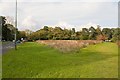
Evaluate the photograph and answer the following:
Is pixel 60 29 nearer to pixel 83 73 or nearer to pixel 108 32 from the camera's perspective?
pixel 108 32

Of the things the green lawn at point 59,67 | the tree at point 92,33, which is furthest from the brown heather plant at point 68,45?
the tree at point 92,33

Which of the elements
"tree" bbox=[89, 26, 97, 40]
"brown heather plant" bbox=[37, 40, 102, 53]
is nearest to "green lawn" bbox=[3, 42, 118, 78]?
"brown heather plant" bbox=[37, 40, 102, 53]

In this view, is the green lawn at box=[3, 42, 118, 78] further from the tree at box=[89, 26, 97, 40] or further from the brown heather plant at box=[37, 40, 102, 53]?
the tree at box=[89, 26, 97, 40]

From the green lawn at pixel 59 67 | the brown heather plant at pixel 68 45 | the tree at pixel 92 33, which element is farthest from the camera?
the tree at pixel 92 33

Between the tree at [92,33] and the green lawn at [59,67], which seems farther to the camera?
the tree at [92,33]

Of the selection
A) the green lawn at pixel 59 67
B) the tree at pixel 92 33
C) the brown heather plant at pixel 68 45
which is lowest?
the green lawn at pixel 59 67

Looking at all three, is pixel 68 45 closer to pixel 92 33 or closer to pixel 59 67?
pixel 59 67

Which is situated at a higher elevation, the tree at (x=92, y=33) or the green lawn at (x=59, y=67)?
the tree at (x=92, y=33)

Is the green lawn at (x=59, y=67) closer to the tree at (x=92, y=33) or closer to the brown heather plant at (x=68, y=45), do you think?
the brown heather plant at (x=68, y=45)

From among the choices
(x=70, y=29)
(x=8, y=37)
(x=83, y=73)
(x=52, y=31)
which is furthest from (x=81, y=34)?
(x=83, y=73)

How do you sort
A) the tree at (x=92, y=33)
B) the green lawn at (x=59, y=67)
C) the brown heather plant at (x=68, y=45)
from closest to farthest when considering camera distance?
the green lawn at (x=59, y=67)
the brown heather plant at (x=68, y=45)
the tree at (x=92, y=33)

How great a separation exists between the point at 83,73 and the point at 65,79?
1662 mm

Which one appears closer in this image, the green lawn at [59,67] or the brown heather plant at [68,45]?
the green lawn at [59,67]

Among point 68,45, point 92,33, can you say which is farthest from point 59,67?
point 92,33
